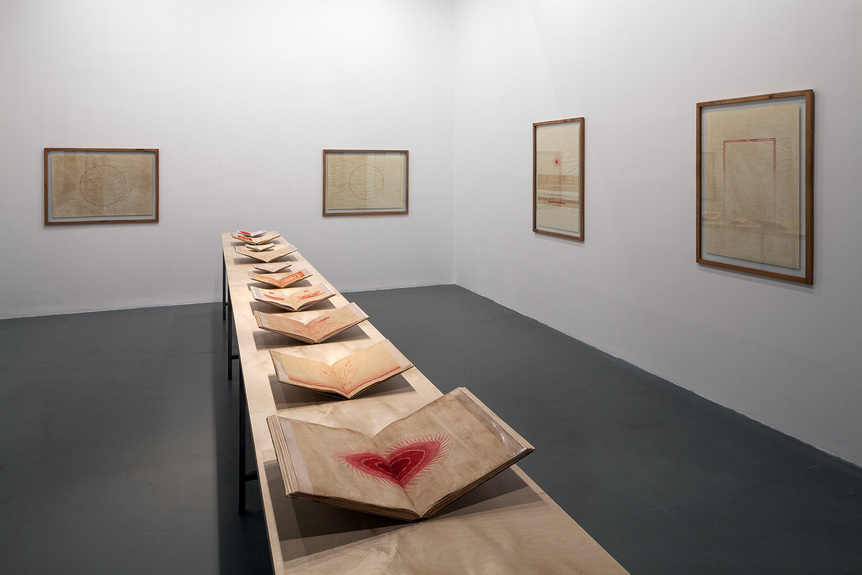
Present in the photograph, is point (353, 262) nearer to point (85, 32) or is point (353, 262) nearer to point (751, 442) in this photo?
point (85, 32)

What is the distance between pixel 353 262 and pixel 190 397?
145 inches

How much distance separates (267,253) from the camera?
15.5 feet

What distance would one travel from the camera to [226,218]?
702 cm

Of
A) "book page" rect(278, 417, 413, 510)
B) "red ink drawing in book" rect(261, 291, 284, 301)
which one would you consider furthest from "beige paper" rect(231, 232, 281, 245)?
"book page" rect(278, 417, 413, 510)

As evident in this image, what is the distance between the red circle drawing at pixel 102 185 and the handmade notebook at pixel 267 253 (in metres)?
2.38

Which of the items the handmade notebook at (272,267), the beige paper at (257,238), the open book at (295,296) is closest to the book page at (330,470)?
the open book at (295,296)

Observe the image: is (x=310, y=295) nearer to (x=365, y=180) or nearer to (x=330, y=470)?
(x=330, y=470)

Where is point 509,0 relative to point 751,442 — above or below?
above

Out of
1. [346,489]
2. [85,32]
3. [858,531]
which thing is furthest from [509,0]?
[346,489]

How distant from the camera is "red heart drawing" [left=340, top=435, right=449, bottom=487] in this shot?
143cm

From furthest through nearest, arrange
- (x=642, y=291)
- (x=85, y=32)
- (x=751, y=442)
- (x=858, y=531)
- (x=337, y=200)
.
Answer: (x=337, y=200) < (x=85, y=32) < (x=642, y=291) < (x=751, y=442) < (x=858, y=531)

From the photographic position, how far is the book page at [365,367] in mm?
2002

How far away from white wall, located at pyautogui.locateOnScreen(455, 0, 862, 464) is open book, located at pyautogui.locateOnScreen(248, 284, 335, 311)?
2422 mm

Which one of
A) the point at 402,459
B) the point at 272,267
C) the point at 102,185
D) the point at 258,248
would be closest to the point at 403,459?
the point at 402,459
